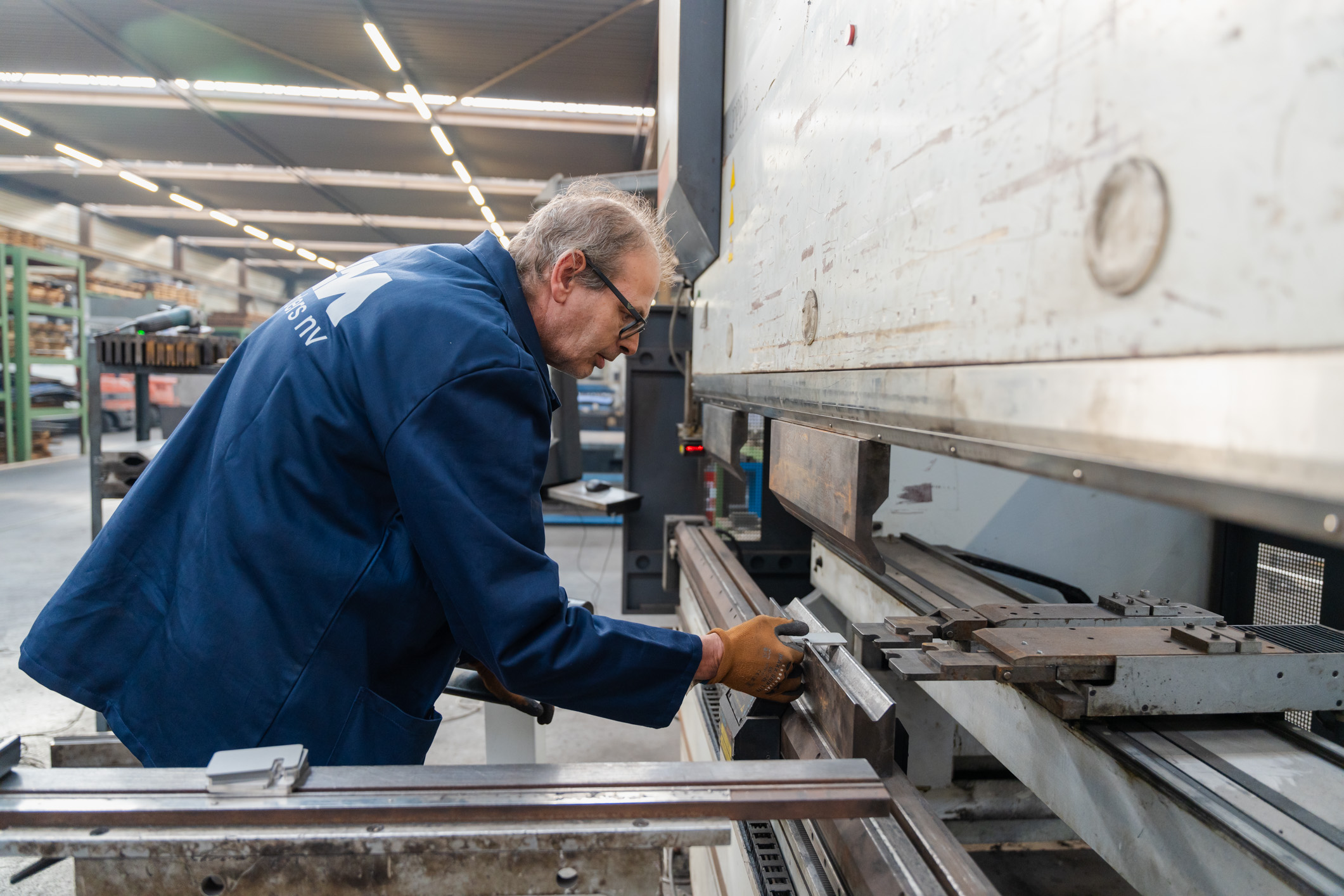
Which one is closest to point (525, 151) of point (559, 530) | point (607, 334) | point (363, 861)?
point (559, 530)

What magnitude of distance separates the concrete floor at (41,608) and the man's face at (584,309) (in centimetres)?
167

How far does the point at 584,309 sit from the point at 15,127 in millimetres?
8871

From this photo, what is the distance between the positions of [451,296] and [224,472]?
0.38 m

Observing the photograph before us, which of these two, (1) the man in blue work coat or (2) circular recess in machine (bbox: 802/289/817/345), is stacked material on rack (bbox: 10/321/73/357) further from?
(2) circular recess in machine (bbox: 802/289/817/345)

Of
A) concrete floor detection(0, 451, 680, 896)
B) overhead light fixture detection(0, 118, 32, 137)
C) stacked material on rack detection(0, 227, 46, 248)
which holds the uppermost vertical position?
overhead light fixture detection(0, 118, 32, 137)

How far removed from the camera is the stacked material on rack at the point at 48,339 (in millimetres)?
8289

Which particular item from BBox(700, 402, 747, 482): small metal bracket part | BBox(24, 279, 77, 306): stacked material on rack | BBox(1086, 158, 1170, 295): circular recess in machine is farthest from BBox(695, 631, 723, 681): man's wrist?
BBox(24, 279, 77, 306): stacked material on rack

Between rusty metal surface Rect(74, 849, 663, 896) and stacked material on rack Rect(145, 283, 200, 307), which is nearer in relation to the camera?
rusty metal surface Rect(74, 849, 663, 896)

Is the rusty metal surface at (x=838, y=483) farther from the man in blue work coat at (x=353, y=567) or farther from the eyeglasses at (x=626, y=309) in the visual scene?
the eyeglasses at (x=626, y=309)

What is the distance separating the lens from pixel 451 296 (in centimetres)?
97

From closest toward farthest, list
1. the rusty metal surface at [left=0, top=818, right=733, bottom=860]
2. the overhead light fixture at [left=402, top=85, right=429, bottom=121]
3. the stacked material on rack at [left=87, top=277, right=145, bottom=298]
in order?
the rusty metal surface at [left=0, top=818, right=733, bottom=860] < the overhead light fixture at [left=402, top=85, right=429, bottom=121] < the stacked material on rack at [left=87, top=277, right=145, bottom=298]

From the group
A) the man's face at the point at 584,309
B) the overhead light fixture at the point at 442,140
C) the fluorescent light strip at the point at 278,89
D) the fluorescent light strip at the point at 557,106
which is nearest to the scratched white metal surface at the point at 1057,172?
the man's face at the point at 584,309

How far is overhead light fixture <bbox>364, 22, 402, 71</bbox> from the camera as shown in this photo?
500 cm

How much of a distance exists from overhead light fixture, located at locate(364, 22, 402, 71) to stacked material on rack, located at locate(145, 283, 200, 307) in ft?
23.0
